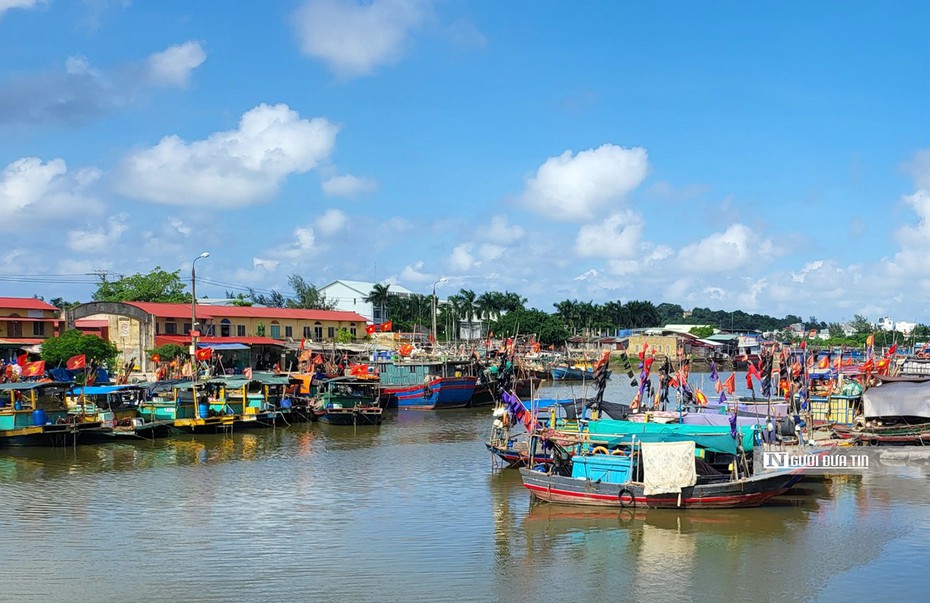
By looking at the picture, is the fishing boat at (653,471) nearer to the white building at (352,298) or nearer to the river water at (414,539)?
the river water at (414,539)

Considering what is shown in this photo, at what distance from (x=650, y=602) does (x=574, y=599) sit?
133 centimetres

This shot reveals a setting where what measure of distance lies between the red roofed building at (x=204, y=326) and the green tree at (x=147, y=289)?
12.1 meters

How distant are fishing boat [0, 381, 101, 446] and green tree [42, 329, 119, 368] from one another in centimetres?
1475

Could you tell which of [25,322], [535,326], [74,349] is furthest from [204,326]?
[535,326]

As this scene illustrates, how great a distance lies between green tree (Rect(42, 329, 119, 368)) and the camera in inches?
1866

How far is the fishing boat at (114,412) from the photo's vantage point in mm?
33594

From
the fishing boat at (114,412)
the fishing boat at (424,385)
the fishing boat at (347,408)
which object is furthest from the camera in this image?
the fishing boat at (424,385)

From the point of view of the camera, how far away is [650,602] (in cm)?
1532

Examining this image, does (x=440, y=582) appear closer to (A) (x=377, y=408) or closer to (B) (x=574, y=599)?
(B) (x=574, y=599)

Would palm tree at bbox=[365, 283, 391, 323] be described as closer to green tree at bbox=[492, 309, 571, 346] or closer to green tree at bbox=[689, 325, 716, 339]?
green tree at bbox=[492, 309, 571, 346]

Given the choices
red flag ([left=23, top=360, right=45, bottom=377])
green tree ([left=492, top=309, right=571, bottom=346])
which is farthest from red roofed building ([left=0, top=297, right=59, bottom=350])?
green tree ([left=492, top=309, right=571, bottom=346])

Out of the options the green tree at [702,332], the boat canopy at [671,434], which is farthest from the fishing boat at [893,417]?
the green tree at [702,332]

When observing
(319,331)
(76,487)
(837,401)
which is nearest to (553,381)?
(319,331)

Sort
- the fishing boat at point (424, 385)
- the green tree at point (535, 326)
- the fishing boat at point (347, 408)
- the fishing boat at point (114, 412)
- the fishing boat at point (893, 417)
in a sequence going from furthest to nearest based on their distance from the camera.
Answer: the green tree at point (535, 326) < the fishing boat at point (424, 385) < the fishing boat at point (347, 408) < the fishing boat at point (114, 412) < the fishing boat at point (893, 417)
